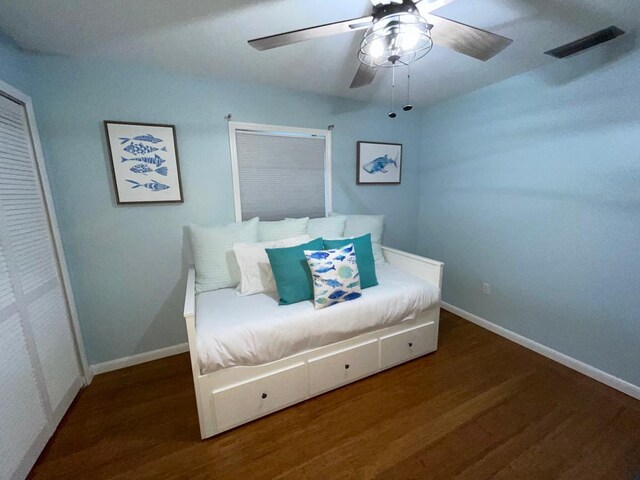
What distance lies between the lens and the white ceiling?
4.03ft

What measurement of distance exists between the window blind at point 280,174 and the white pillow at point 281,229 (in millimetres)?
223

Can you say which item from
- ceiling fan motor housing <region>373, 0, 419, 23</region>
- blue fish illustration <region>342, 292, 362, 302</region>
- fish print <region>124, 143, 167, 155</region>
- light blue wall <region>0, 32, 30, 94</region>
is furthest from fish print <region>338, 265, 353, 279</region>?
light blue wall <region>0, 32, 30, 94</region>

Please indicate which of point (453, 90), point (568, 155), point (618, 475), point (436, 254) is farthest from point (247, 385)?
point (453, 90)

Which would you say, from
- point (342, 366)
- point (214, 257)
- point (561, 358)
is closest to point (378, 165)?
point (214, 257)

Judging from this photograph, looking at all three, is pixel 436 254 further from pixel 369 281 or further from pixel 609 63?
pixel 609 63

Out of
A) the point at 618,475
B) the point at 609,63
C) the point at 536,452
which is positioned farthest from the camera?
the point at 609,63

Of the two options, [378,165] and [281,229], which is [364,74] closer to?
[281,229]

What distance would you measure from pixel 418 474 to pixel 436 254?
7.11 feet

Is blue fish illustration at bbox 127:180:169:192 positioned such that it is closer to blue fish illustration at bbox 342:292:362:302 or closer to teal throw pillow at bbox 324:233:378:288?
teal throw pillow at bbox 324:233:378:288

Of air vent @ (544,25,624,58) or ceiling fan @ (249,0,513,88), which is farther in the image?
air vent @ (544,25,624,58)

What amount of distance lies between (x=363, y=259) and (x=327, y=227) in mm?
542

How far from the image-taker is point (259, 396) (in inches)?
57.2

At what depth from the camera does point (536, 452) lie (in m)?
1.29

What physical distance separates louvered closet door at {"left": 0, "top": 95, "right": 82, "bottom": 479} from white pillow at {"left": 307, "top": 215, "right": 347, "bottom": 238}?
1.74 metres
